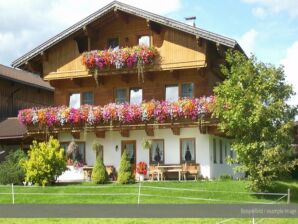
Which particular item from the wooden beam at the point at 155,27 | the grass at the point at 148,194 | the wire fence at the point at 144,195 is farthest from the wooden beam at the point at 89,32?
the wire fence at the point at 144,195

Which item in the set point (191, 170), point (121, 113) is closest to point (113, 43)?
point (121, 113)

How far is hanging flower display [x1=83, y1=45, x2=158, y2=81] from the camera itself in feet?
91.7

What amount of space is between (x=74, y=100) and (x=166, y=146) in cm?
648

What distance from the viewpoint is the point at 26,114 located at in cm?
2920

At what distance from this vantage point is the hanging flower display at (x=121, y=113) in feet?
86.0

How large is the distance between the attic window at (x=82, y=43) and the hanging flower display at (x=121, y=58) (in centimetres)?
157

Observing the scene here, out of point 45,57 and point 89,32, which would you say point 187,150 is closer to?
point 89,32

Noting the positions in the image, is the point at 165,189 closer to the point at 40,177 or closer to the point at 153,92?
the point at 40,177

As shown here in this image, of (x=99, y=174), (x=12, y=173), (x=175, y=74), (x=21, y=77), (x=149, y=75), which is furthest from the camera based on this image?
(x=21, y=77)

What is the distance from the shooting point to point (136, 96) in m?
29.6

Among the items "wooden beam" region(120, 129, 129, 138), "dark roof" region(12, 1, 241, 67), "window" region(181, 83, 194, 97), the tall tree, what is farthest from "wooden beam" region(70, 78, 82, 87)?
the tall tree

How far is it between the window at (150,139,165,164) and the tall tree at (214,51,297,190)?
6025 millimetres

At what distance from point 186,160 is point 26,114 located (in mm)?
8886

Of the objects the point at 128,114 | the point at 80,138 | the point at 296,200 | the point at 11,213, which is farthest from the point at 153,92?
the point at 11,213
